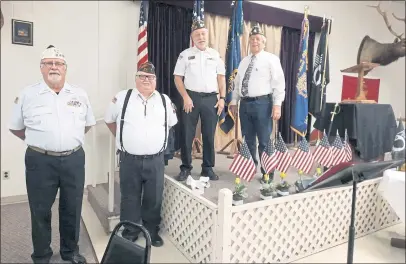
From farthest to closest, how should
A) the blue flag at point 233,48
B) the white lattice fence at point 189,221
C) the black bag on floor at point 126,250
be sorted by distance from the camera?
the blue flag at point 233,48 → the white lattice fence at point 189,221 → the black bag on floor at point 126,250

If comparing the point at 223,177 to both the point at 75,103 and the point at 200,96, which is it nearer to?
the point at 200,96

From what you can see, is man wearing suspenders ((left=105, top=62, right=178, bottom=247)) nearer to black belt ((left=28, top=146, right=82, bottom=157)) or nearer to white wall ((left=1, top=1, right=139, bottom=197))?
white wall ((left=1, top=1, right=139, bottom=197))

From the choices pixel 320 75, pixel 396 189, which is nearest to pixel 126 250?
pixel 396 189

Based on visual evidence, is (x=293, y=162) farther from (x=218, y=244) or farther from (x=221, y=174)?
(x=218, y=244)

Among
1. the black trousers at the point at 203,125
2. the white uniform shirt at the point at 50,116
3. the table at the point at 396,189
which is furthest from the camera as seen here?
the black trousers at the point at 203,125

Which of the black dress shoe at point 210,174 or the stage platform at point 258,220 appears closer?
the stage platform at point 258,220

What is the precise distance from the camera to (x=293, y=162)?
1271 millimetres

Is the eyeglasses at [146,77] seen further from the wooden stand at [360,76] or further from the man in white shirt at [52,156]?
the wooden stand at [360,76]

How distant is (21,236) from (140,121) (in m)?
0.62

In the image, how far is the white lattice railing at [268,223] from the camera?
1.08 m

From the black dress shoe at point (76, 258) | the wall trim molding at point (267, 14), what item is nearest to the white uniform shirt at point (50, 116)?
the black dress shoe at point (76, 258)

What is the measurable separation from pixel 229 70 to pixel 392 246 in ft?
3.23

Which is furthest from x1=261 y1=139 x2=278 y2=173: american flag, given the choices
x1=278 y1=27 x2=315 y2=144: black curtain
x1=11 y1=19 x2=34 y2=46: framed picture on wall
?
x1=11 y1=19 x2=34 y2=46: framed picture on wall

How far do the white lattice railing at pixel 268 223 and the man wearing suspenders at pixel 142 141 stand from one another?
0.13 m
